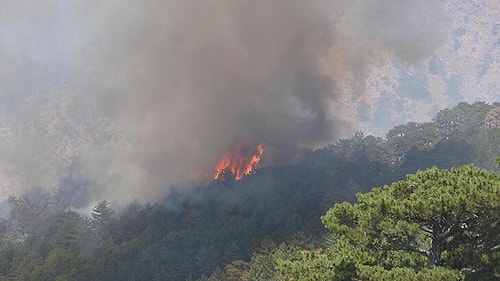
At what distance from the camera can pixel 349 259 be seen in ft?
39.9

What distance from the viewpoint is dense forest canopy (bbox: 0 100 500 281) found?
11062 mm

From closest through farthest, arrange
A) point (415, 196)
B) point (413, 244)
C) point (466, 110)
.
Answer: point (415, 196) < point (413, 244) < point (466, 110)

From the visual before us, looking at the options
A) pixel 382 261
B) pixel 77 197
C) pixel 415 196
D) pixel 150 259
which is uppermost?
pixel 77 197

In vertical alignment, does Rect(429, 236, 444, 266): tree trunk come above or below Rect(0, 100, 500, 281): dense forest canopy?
below

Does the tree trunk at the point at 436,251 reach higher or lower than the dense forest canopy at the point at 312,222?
lower

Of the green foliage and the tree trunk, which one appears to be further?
the tree trunk

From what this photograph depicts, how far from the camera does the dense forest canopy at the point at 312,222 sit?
11.1 meters

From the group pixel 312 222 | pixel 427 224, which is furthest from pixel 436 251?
pixel 312 222

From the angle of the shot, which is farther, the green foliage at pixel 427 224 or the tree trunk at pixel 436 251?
the tree trunk at pixel 436 251

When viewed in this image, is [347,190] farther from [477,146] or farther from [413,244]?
[413,244]

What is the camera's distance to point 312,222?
229 feet

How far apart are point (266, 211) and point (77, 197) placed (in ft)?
218

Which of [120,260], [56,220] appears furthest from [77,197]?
[120,260]

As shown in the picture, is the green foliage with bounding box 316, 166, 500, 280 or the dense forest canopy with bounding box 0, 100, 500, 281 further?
the dense forest canopy with bounding box 0, 100, 500, 281
